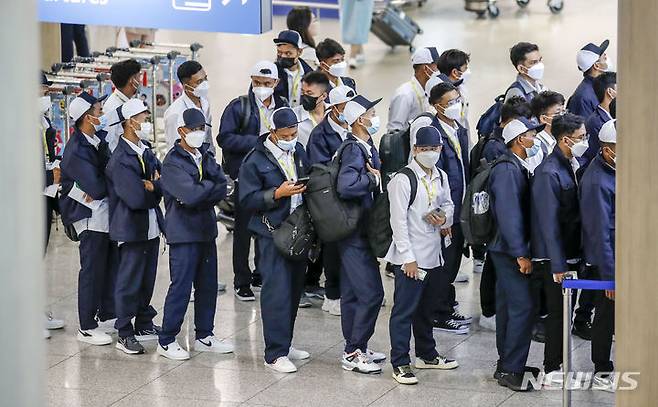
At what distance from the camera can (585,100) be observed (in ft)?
35.8

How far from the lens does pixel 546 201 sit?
26.4ft

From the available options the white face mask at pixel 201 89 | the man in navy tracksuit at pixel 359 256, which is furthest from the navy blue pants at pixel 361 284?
the white face mask at pixel 201 89

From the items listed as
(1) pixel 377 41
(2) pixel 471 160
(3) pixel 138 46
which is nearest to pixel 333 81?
(2) pixel 471 160

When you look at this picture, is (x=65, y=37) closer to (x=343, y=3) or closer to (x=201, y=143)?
(x=343, y=3)

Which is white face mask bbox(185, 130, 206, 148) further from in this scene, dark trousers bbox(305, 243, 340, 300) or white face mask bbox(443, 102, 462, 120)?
white face mask bbox(443, 102, 462, 120)

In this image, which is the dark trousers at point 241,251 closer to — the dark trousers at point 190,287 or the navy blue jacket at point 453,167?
the dark trousers at point 190,287

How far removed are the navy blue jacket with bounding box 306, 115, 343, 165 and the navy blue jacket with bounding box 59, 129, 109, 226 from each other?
5.03 feet

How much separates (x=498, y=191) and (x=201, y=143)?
2.07 meters

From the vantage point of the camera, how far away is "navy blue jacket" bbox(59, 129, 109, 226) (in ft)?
29.8

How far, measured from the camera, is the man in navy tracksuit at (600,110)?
10.2 metres

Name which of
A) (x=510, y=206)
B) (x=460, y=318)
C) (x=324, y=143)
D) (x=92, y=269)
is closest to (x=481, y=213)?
(x=510, y=206)

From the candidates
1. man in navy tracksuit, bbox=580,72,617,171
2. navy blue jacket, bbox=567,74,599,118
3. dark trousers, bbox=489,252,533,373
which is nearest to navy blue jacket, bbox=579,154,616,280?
dark trousers, bbox=489,252,533,373

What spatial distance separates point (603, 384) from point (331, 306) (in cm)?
254

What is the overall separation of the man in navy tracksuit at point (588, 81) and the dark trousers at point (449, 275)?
81.7 inches
